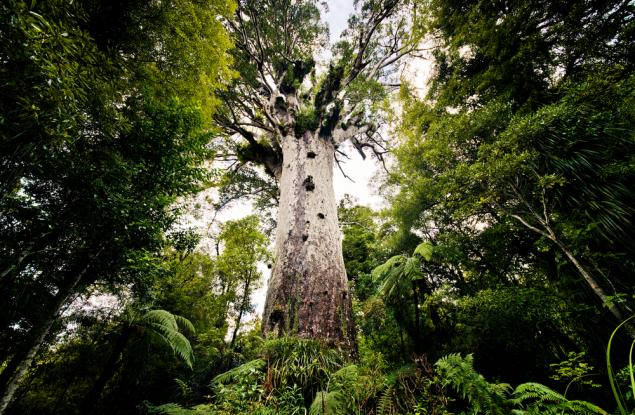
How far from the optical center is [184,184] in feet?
12.3

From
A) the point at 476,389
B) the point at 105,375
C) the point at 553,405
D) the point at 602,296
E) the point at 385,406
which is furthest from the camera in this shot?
the point at 105,375

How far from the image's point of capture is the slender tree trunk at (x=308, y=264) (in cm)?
307

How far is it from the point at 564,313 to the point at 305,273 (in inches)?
138

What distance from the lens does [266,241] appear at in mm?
5910

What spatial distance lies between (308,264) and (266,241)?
8.23 ft

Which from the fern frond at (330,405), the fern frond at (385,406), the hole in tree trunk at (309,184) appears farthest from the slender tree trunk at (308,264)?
the fern frond at (385,406)

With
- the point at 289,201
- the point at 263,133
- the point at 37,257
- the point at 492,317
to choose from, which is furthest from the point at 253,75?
the point at 492,317

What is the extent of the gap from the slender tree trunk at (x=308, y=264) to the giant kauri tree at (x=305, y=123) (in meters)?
0.01

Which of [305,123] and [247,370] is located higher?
[305,123]

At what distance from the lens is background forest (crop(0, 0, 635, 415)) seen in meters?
1.96

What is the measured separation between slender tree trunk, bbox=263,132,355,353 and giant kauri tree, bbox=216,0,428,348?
1 cm

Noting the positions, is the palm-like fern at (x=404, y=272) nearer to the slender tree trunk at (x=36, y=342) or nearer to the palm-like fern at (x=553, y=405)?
the palm-like fern at (x=553, y=405)

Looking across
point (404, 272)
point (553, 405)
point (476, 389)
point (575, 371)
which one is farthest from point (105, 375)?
point (575, 371)

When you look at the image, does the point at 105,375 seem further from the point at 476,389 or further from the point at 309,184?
the point at 476,389
